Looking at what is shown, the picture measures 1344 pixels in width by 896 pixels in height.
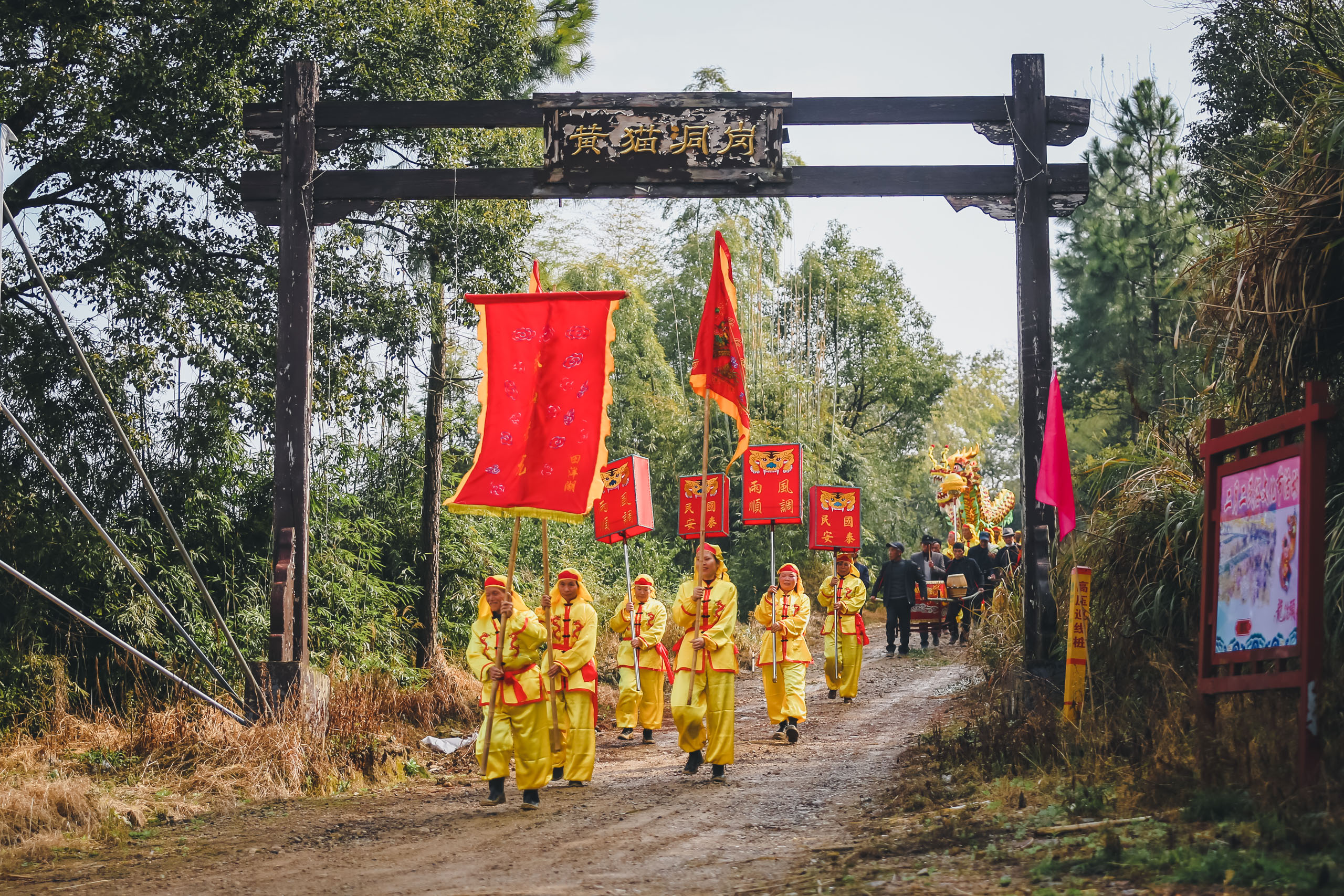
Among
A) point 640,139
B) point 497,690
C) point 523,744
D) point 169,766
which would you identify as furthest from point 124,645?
point 640,139

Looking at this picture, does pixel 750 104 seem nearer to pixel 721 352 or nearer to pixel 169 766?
pixel 721 352

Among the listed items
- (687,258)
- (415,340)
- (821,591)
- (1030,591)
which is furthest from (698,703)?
(687,258)

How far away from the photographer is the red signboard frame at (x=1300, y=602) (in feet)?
18.1

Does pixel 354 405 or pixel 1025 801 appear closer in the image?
pixel 1025 801

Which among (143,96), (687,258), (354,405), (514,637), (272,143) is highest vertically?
(687,258)

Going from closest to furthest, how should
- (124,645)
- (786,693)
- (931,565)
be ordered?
(124,645) < (786,693) < (931,565)

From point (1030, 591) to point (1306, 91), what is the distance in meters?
4.19

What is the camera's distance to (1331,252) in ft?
23.6

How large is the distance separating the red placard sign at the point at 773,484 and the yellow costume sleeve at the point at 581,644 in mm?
8903

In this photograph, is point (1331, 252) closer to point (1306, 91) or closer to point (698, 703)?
point (1306, 91)

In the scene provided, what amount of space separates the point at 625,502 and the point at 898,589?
6296 millimetres

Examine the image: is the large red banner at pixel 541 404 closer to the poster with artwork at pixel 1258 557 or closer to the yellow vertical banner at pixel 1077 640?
the yellow vertical banner at pixel 1077 640

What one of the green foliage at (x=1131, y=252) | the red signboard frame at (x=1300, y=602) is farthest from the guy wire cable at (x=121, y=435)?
the green foliage at (x=1131, y=252)

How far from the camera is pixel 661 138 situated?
10141 millimetres
